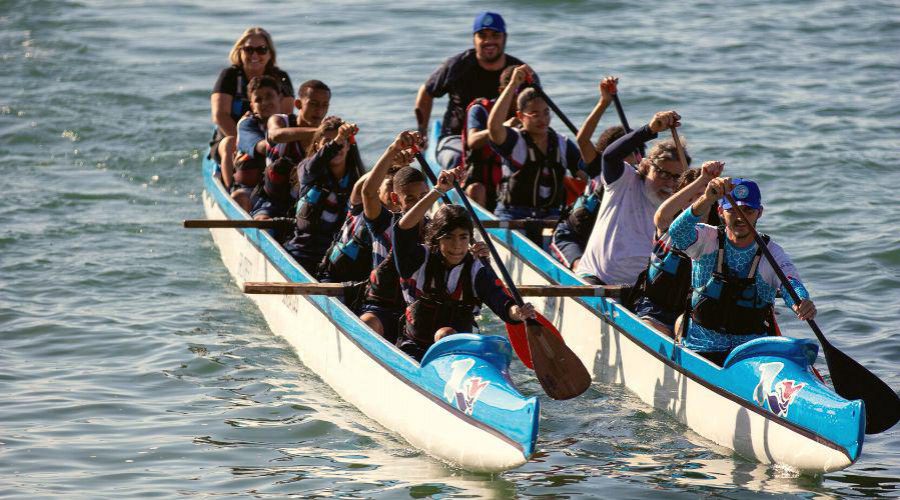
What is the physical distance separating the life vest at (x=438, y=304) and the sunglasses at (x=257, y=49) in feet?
14.2

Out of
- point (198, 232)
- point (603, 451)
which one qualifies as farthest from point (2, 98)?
point (603, 451)

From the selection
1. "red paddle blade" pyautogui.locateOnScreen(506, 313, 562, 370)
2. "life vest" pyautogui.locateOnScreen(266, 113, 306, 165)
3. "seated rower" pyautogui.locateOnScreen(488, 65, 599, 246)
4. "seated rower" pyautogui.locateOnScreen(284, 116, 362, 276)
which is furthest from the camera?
"life vest" pyautogui.locateOnScreen(266, 113, 306, 165)

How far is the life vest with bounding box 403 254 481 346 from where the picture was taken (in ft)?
22.5

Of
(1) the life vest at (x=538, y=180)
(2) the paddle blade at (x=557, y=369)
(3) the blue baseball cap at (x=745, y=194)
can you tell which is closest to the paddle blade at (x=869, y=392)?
(3) the blue baseball cap at (x=745, y=194)

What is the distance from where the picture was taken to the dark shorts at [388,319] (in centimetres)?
751

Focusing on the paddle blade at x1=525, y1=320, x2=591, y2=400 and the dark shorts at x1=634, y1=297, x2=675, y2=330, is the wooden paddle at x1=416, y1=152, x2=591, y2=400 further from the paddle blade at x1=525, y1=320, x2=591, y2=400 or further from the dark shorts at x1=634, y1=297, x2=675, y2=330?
the dark shorts at x1=634, y1=297, x2=675, y2=330

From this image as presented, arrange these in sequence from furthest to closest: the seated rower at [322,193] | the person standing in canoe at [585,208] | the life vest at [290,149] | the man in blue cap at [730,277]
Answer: the life vest at [290,149] < the person standing in canoe at [585,208] < the seated rower at [322,193] < the man in blue cap at [730,277]

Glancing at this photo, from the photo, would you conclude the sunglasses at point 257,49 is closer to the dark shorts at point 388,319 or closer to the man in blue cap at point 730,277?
the dark shorts at point 388,319

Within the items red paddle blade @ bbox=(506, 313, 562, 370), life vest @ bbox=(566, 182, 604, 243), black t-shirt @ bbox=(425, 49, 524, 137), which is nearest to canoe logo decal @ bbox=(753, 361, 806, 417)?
red paddle blade @ bbox=(506, 313, 562, 370)

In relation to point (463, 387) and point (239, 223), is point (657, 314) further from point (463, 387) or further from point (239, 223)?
point (239, 223)

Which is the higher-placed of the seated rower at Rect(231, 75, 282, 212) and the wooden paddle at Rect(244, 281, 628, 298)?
the seated rower at Rect(231, 75, 282, 212)

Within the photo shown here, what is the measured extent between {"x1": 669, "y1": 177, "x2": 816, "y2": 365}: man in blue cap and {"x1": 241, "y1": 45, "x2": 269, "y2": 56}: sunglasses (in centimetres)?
504

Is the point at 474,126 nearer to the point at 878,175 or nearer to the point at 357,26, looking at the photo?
the point at 878,175

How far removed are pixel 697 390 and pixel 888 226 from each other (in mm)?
5219
